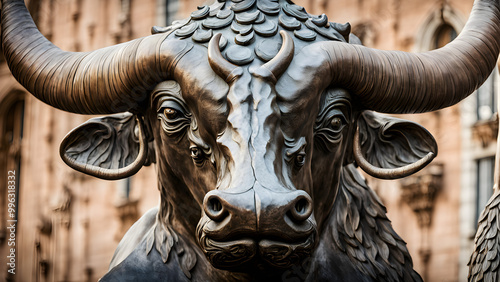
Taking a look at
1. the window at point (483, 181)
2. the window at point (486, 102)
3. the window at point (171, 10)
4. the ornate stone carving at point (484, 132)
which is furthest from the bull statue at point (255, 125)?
the window at point (171, 10)

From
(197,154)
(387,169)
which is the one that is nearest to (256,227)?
(197,154)

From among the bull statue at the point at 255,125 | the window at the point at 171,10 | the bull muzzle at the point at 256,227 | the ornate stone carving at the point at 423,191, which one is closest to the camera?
the bull muzzle at the point at 256,227

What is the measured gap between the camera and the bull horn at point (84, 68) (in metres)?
5.13

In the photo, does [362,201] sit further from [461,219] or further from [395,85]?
[461,219]

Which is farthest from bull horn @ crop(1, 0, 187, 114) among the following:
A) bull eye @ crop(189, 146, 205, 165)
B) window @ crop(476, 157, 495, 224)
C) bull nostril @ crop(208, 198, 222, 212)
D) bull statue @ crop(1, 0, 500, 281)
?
window @ crop(476, 157, 495, 224)

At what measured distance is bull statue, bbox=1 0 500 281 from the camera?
450cm

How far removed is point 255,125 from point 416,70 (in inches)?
36.2

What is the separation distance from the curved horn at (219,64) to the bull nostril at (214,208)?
23.9 inches

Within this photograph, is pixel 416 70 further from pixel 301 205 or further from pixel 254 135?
pixel 301 205

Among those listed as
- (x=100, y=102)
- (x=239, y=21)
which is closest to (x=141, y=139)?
(x=100, y=102)

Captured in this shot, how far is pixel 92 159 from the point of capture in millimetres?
5457

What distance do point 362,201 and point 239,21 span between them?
123 cm

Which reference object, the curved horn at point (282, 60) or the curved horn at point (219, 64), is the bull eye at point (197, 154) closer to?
the curved horn at point (219, 64)

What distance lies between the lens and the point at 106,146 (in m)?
5.49
